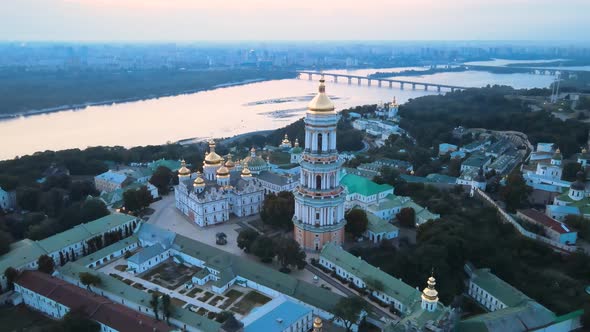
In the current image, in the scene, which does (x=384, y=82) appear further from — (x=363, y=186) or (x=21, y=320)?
(x=21, y=320)

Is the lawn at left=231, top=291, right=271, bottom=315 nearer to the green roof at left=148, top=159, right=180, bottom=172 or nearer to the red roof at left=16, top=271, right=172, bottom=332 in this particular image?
the red roof at left=16, top=271, right=172, bottom=332

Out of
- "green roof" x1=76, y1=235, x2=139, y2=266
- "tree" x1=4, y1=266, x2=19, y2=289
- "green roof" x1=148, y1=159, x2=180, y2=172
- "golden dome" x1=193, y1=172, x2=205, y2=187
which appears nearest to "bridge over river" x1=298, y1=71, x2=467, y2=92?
"green roof" x1=148, y1=159, x2=180, y2=172

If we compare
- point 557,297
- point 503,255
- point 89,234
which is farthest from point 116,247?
point 557,297

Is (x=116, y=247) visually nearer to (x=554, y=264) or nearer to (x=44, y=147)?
(x=554, y=264)

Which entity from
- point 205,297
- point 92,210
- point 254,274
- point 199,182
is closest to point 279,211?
point 254,274

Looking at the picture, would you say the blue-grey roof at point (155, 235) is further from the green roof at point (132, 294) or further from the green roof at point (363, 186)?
the green roof at point (363, 186)

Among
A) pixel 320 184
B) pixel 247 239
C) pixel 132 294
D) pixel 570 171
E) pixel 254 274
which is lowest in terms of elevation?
pixel 132 294

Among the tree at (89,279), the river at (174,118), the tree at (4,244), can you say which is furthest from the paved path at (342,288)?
the river at (174,118)
